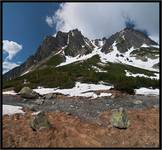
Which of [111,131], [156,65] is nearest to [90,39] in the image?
[156,65]

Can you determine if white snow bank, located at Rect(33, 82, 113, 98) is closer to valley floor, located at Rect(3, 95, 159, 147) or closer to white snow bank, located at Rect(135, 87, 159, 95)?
valley floor, located at Rect(3, 95, 159, 147)

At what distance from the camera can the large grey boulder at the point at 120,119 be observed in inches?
390

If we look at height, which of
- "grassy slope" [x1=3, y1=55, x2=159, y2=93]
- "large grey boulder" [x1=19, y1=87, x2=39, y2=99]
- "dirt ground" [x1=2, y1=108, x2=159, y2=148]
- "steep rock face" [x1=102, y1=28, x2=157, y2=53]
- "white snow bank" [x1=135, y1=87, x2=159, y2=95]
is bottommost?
"dirt ground" [x1=2, y1=108, x2=159, y2=148]

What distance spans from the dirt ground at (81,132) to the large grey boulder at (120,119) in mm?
135

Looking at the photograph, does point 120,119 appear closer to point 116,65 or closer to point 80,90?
point 80,90

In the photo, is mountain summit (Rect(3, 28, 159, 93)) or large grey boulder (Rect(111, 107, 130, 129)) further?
mountain summit (Rect(3, 28, 159, 93))

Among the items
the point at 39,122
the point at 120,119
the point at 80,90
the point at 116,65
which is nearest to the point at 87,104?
the point at 80,90

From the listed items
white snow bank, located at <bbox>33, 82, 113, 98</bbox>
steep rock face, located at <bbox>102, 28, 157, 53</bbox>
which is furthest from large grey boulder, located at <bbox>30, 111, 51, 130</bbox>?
steep rock face, located at <bbox>102, 28, 157, 53</bbox>

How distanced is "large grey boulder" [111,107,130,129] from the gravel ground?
1.31 ft

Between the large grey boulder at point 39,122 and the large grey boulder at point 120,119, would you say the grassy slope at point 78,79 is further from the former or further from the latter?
the large grey boulder at point 39,122

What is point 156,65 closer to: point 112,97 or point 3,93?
point 112,97

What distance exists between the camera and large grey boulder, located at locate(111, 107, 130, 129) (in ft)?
A: 32.5

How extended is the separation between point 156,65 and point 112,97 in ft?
6.27

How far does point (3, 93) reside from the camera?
30.1 ft
